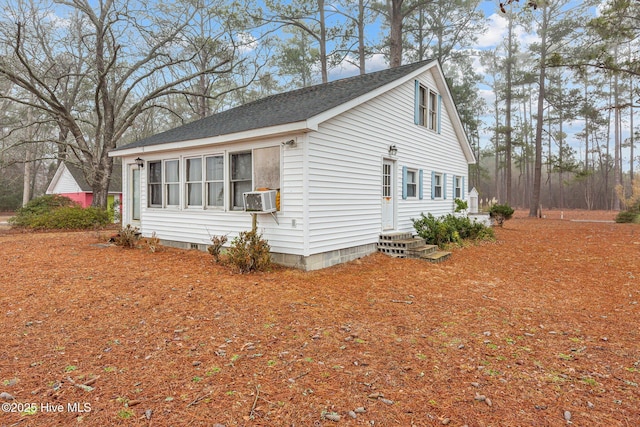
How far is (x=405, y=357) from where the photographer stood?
3.24 m

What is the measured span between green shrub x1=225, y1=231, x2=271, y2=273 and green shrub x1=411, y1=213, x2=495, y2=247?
5153 millimetres

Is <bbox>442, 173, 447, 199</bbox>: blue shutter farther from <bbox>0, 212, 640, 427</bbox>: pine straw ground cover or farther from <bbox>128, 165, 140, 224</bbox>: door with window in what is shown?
<bbox>128, 165, 140, 224</bbox>: door with window

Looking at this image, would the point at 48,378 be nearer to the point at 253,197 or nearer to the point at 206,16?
the point at 253,197

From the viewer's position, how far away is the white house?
6707 mm

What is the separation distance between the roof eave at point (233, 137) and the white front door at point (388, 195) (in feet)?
11.7

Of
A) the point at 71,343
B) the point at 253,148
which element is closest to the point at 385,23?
the point at 253,148

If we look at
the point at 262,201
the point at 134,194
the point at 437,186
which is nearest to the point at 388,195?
the point at 437,186

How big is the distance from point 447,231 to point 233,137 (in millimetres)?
6675

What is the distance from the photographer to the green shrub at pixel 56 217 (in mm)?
13633

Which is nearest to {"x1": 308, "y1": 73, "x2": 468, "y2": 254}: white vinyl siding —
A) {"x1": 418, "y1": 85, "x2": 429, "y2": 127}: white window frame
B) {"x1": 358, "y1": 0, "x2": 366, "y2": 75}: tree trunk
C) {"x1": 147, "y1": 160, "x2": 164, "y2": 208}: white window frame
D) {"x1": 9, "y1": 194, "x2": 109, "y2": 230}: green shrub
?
Answer: {"x1": 418, "y1": 85, "x2": 429, "y2": 127}: white window frame

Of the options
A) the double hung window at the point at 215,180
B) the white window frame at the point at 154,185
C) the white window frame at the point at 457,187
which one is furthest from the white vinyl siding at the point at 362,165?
the white window frame at the point at 154,185

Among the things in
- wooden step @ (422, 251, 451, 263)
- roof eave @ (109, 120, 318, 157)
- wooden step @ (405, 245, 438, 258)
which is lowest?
wooden step @ (422, 251, 451, 263)

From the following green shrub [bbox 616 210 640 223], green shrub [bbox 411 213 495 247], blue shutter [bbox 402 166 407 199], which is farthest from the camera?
green shrub [bbox 616 210 640 223]

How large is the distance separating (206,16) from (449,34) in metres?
14.5
